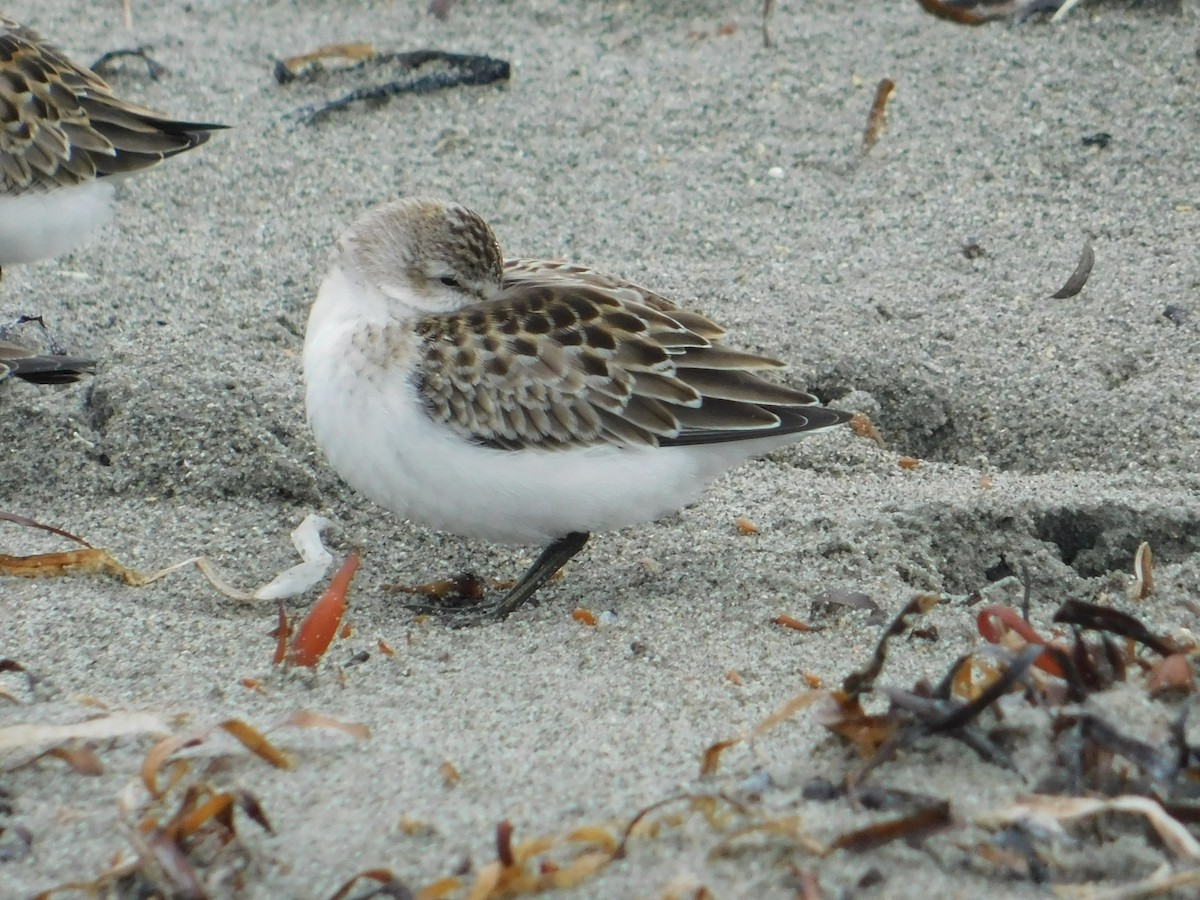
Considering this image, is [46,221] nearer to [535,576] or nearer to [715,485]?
[535,576]

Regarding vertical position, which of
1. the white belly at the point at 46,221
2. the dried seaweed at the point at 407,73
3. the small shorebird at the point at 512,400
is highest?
the dried seaweed at the point at 407,73

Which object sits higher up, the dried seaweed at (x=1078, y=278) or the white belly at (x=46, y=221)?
the dried seaweed at (x=1078, y=278)

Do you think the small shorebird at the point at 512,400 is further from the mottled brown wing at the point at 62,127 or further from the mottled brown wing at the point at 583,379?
the mottled brown wing at the point at 62,127

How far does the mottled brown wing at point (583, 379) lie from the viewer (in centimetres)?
422

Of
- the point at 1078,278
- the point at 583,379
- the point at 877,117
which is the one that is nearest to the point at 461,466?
the point at 583,379

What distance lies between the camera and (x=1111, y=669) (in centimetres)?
316

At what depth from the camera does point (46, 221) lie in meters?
5.73

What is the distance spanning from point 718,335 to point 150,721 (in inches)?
82.6

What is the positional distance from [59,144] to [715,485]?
2947 mm

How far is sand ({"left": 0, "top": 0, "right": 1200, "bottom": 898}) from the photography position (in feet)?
9.98

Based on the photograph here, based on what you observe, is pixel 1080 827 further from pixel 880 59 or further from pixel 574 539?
pixel 880 59

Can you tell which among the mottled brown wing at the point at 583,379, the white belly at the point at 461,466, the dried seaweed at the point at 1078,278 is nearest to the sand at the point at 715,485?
the dried seaweed at the point at 1078,278

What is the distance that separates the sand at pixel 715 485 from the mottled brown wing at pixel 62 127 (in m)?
0.33

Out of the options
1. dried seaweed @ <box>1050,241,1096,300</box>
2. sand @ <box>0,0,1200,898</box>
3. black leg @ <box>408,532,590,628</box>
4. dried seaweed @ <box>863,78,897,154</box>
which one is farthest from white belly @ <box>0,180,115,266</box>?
dried seaweed @ <box>1050,241,1096,300</box>
